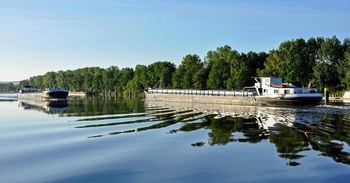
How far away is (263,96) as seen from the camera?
199 ft

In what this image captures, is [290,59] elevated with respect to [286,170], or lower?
elevated

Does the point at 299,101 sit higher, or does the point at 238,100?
the point at 299,101

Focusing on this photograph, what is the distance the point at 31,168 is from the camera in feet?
52.2

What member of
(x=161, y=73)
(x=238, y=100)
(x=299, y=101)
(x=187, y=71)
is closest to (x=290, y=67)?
(x=238, y=100)

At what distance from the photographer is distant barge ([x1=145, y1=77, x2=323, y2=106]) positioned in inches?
2172

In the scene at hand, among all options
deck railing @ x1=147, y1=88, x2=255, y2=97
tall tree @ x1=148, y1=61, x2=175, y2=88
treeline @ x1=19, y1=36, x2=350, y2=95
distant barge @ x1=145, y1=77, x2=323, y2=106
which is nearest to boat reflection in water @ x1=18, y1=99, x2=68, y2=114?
deck railing @ x1=147, y1=88, x2=255, y2=97

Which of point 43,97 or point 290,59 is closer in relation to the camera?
point 290,59

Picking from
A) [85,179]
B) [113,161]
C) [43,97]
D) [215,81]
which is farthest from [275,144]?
[43,97]

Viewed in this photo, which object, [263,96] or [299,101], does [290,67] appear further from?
[299,101]

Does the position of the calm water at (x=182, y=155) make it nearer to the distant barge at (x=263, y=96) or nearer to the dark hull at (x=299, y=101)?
the dark hull at (x=299, y=101)

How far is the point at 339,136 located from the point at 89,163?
16450 mm

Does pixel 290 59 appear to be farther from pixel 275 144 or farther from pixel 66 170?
pixel 66 170

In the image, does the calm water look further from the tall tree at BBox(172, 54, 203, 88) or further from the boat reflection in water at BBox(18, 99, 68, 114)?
Result: the tall tree at BBox(172, 54, 203, 88)

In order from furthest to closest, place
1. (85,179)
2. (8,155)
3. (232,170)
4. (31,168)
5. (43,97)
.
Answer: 1. (43,97)
2. (8,155)
3. (31,168)
4. (232,170)
5. (85,179)
